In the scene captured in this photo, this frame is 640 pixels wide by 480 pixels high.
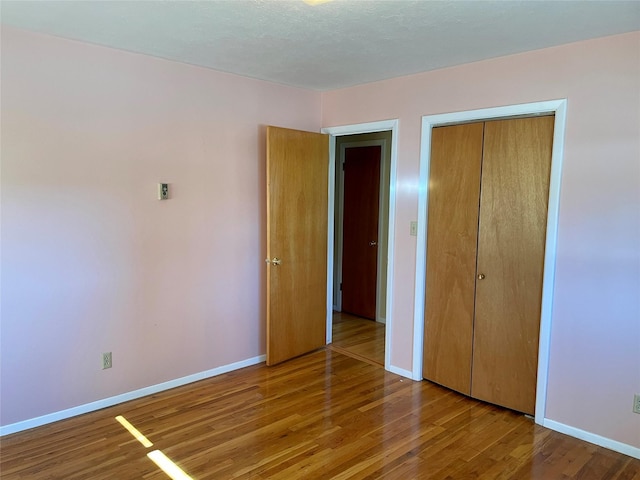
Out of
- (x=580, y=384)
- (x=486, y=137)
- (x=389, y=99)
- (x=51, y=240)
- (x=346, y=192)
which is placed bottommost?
(x=580, y=384)

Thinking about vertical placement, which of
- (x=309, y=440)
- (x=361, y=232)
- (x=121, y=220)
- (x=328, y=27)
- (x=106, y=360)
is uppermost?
(x=328, y=27)

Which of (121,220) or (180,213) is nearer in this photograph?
(121,220)

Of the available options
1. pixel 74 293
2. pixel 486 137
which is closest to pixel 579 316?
pixel 486 137

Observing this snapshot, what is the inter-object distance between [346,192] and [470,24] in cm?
323

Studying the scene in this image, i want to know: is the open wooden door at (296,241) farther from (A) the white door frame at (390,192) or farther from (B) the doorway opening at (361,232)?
(B) the doorway opening at (361,232)

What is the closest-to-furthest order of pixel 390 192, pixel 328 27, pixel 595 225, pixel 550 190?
pixel 328 27, pixel 595 225, pixel 550 190, pixel 390 192

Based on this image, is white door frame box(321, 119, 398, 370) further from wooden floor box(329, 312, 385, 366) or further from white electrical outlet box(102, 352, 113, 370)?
white electrical outlet box(102, 352, 113, 370)

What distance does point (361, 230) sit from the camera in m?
5.43

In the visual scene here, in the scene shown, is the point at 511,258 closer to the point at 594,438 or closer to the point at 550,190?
the point at 550,190

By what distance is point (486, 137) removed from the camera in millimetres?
3098

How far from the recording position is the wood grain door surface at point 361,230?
208 inches

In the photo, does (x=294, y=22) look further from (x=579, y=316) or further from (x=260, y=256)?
(x=579, y=316)

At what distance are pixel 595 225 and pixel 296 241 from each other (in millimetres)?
2272

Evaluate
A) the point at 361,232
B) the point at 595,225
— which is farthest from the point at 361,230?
the point at 595,225
